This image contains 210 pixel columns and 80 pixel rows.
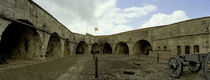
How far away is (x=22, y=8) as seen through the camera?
5.95m

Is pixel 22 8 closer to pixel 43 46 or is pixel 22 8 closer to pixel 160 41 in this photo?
pixel 43 46

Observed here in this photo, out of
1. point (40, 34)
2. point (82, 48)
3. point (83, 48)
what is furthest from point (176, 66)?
point (82, 48)

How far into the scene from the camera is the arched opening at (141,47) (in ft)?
62.8

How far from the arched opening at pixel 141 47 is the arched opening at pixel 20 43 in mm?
16929

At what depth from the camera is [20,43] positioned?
8.11 m

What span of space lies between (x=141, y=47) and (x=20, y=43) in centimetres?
2022

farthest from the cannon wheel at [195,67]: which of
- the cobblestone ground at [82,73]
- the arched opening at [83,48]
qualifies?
the arched opening at [83,48]

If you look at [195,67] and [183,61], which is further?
[195,67]

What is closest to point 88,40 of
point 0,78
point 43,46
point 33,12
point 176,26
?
point 43,46

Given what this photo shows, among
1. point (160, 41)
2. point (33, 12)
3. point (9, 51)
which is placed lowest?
point (9, 51)

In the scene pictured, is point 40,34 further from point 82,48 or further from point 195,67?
point 82,48

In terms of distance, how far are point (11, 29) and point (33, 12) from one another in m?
3.51

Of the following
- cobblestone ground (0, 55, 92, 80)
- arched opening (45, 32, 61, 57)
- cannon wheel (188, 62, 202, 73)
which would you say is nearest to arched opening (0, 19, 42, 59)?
cobblestone ground (0, 55, 92, 80)

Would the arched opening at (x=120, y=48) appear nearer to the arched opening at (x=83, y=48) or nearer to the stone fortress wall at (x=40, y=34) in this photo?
the arched opening at (x=83, y=48)
